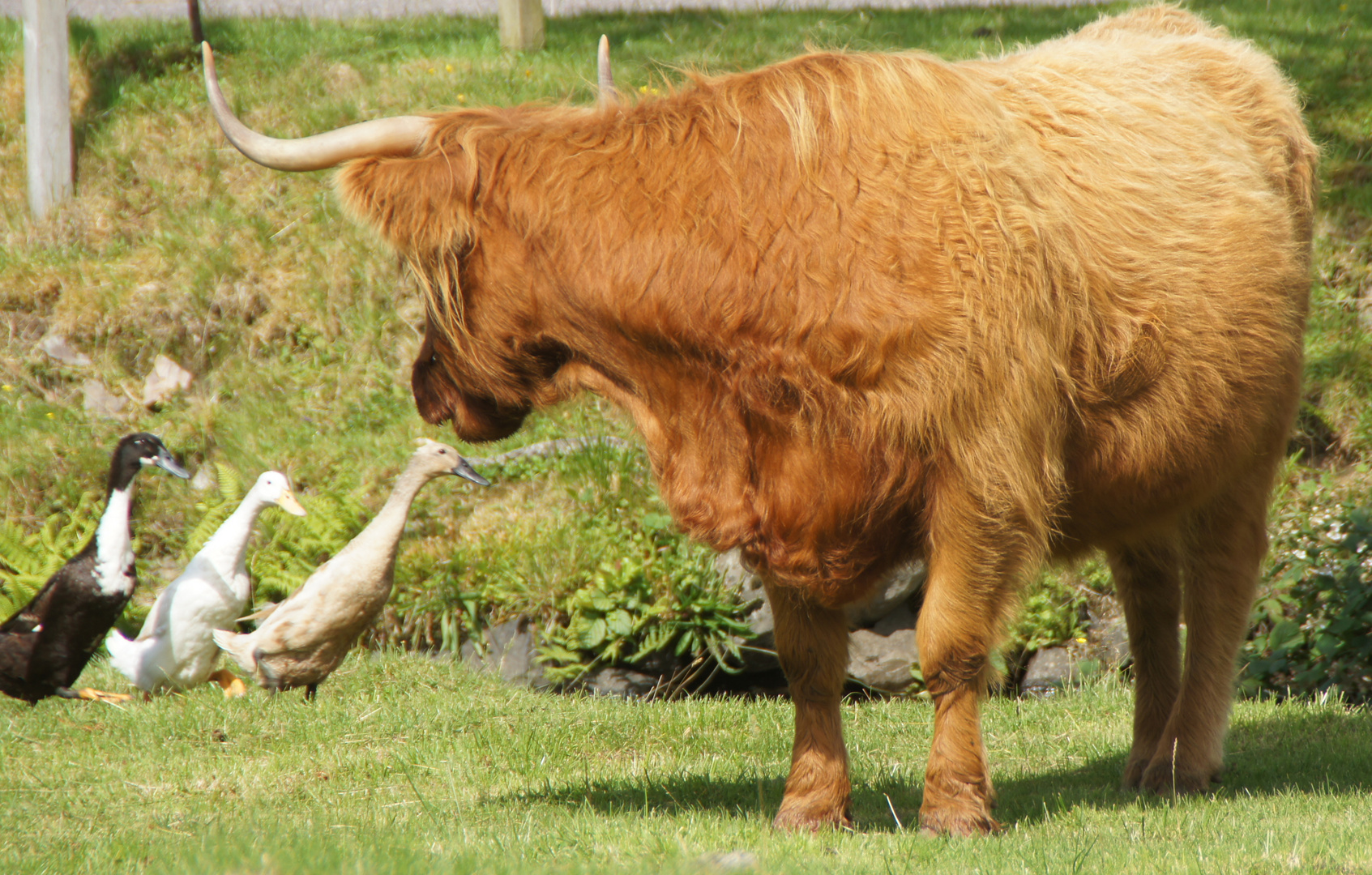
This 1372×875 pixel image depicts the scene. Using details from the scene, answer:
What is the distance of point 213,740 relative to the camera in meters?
5.09

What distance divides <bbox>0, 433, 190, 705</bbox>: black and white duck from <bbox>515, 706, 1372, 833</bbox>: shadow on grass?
9.38 ft

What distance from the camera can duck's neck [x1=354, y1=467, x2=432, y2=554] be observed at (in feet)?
19.1

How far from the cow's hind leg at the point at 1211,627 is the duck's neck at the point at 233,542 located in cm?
441

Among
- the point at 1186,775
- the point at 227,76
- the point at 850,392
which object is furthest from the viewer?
the point at 227,76

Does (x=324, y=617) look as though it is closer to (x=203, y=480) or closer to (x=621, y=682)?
(x=621, y=682)

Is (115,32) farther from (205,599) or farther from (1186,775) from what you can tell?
(1186,775)

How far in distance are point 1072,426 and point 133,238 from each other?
8540mm

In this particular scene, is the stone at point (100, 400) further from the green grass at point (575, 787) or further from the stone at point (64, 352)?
the green grass at point (575, 787)

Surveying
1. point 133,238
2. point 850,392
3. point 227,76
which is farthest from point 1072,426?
point 227,76

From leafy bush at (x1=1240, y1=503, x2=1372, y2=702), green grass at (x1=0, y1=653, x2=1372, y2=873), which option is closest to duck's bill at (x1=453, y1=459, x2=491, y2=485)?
green grass at (x1=0, y1=653, x2=1372, y2=873)

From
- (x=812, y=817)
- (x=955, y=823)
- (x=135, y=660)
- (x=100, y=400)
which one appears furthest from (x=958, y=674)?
(x=100, y=400)

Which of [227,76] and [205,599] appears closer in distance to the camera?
[205,599]

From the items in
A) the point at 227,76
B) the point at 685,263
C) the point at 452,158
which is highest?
the point at 227,76

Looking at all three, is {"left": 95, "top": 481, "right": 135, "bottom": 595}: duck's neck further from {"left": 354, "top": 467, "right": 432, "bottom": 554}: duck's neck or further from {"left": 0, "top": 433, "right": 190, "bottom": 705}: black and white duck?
{"left": 354, "top": 467, "right": 432, "bottom": 554}: duck's neck
